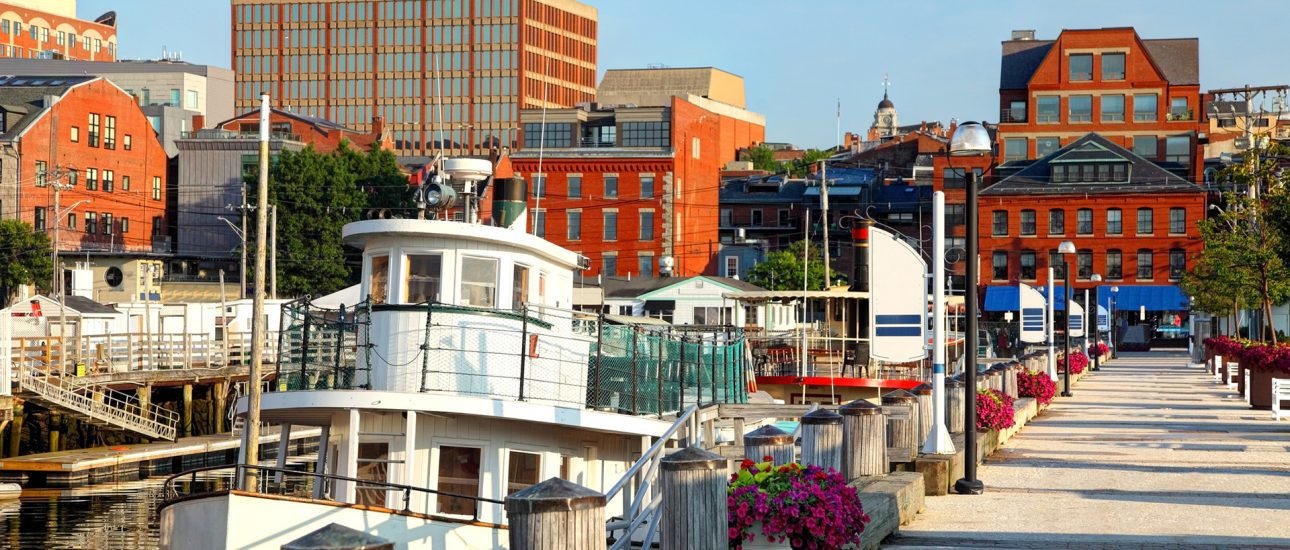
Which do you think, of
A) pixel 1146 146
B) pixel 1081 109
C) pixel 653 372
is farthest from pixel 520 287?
pixel 1146 146

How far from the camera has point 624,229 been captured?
99.9 metres

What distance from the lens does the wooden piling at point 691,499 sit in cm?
1109

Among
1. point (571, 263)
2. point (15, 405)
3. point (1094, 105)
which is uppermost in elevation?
point (1094, 105)

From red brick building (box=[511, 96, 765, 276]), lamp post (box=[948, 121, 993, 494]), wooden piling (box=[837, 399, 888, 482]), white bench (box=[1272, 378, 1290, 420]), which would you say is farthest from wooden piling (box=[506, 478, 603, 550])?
red brick building (box=[511, 96, 765, 276])

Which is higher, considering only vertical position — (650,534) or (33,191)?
(33,191)

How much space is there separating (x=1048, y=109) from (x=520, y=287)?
96.3m

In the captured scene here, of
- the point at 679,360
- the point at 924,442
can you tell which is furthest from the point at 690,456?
the point at 679,360

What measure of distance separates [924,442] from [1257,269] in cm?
2585

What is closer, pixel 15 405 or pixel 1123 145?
pixel 15 405

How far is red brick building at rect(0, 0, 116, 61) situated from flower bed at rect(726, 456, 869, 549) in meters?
171

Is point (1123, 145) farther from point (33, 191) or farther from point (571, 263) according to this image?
point (571, 263)

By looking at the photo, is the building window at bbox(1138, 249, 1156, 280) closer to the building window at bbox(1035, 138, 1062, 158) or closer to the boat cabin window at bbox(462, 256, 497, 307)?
the building window at bbox(1035, 138, 1062, 158)

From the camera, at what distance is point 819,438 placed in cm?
1555

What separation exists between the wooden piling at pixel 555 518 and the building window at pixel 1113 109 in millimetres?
106419
